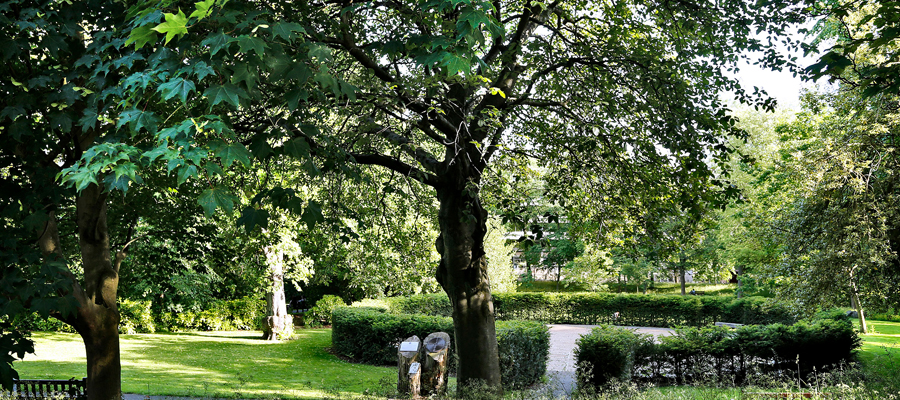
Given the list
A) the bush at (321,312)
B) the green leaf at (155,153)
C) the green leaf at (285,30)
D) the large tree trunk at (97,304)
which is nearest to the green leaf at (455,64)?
the green leaf at (285,30)

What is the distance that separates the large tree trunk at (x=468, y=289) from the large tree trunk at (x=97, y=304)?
4.31 m

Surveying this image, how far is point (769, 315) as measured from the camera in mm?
21438

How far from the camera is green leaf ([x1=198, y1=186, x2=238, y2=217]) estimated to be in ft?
10.9

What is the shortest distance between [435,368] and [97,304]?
191 inches

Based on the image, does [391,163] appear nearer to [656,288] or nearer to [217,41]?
[217,41]

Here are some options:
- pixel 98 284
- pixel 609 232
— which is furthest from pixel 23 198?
pixel 609 232

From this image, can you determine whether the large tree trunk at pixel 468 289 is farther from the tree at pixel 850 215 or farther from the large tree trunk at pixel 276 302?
the large tree trunk at pixel 276 302

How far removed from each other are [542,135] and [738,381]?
737cm

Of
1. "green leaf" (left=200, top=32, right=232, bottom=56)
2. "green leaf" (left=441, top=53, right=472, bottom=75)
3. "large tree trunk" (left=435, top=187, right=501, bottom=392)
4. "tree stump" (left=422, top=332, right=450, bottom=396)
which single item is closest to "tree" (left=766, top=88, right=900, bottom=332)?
"large tree trunk" (left=435, top=187, right=501, bottom=392)

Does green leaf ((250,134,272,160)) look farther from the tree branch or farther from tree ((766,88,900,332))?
tree ((766,88,900,332))

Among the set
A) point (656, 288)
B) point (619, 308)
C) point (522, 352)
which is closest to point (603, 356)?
point (522, 352)

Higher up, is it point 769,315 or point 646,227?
point 646,227

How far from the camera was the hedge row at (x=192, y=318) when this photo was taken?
21.2 meters

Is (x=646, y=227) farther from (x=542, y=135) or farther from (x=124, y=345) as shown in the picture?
(x=124, y=345)
